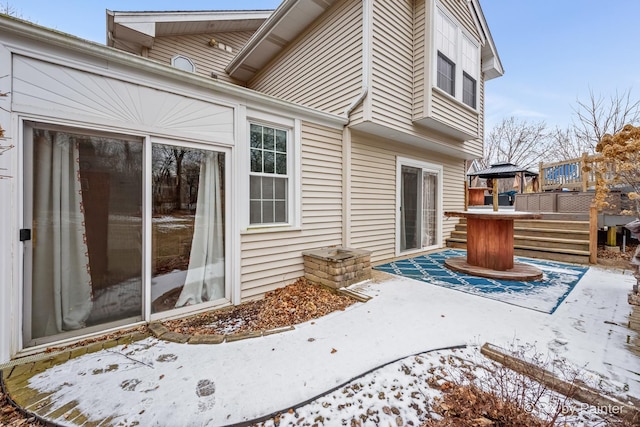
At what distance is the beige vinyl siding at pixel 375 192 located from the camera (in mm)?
5195

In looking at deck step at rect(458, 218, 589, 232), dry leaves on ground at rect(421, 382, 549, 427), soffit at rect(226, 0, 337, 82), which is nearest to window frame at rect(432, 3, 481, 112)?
soffit at rect(226, 0, 337, 82)

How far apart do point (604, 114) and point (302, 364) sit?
1574 cm

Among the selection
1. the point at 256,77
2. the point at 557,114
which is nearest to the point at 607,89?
the point at 557,114

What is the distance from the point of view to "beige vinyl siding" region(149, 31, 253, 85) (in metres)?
6.96

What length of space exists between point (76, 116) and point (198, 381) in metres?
2.70

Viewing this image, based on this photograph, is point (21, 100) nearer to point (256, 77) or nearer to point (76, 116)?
point (76, 116)

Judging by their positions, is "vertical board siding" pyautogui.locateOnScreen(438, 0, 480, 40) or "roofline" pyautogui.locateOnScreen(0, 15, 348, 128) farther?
"vertical board siding" pyautogui.locateOnScreen(438, 0, 480, 40)

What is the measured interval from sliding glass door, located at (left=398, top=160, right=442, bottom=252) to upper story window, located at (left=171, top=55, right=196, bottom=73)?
252 inches

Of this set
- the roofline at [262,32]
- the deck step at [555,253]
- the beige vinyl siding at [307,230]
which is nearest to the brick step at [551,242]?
the deck step at [555,253]

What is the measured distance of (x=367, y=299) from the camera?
11.5 ft

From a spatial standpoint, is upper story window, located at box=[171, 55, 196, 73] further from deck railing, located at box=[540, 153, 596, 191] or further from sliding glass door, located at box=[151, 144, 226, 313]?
deck railing, located at box=[540, 153, 596, 191]

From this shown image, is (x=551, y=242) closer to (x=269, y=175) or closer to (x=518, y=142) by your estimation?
(x=269, y=175)

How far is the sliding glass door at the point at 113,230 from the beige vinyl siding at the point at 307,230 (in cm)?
46

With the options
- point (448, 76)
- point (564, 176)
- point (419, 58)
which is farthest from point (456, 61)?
point (564, 176)
